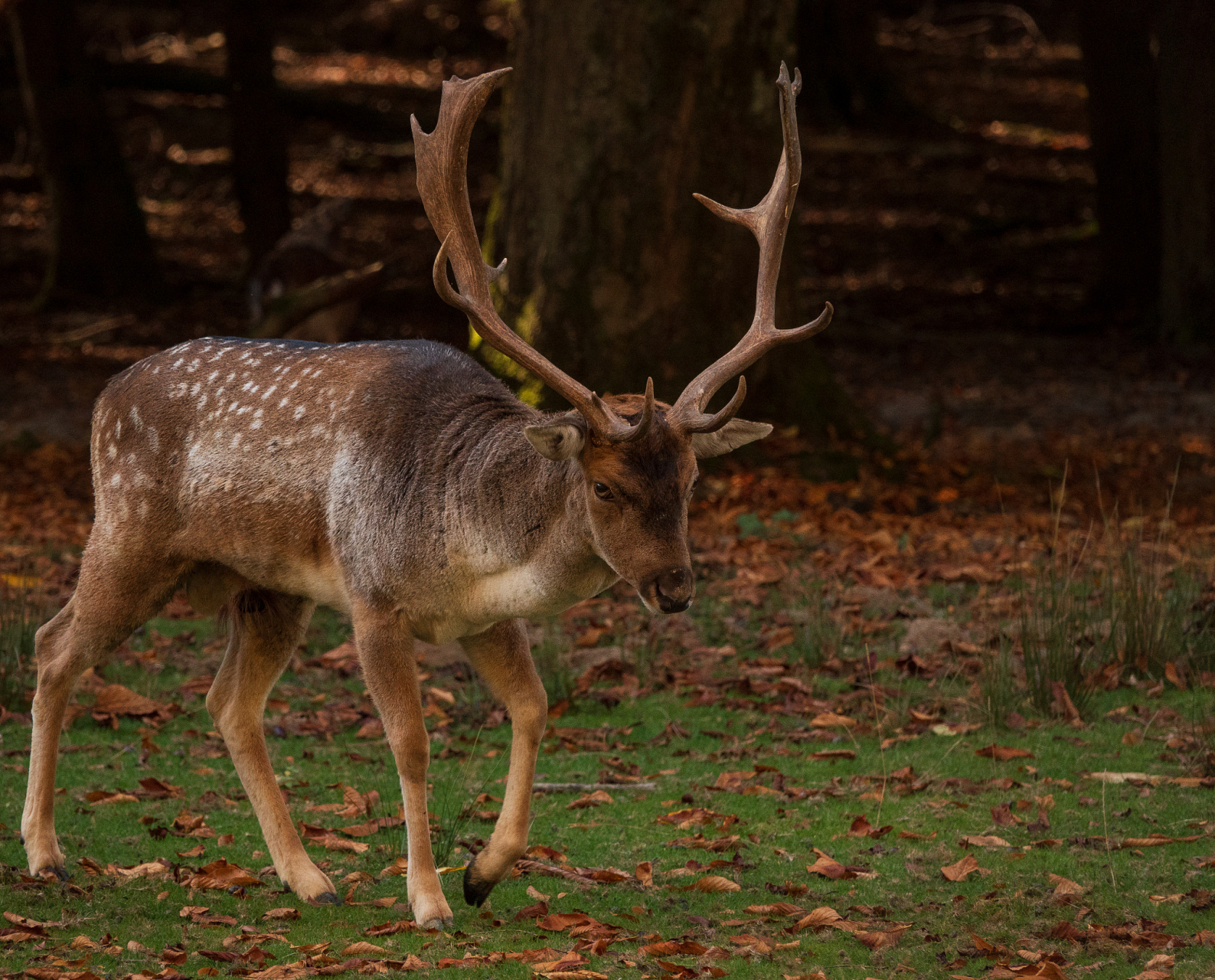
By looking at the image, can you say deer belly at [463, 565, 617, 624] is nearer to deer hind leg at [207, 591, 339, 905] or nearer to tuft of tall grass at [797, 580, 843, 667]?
deer hind leg at [207, 591, 339, 905]

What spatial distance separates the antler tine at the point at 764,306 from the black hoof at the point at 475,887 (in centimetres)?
157

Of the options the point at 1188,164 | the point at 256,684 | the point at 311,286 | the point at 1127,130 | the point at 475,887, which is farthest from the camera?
the point at 1127,130

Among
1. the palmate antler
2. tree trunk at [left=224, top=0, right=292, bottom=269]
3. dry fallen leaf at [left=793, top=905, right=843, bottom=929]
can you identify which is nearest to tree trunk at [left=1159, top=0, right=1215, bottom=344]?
tree trunk at [left=224, top=0, right=292, bottom=269]

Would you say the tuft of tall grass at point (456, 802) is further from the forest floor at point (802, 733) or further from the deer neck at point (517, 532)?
the deer neck at point (517, 532)

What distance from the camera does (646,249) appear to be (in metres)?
10.9

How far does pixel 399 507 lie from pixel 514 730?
812 mm

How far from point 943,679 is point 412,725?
294 cm

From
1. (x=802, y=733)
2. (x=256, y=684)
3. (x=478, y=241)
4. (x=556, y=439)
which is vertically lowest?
(x=802, y=733)

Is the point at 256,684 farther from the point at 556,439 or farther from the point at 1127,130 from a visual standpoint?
the point at 1127,130

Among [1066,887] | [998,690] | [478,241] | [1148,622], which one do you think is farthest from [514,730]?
[1148,622]

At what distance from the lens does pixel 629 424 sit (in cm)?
471

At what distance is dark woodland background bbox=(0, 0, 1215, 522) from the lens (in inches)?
429

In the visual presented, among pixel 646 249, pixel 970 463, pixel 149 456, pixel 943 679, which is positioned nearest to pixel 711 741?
pixel 943 679

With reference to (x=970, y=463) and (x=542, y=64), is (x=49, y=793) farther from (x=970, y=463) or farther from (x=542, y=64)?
(x=970, y=463)
